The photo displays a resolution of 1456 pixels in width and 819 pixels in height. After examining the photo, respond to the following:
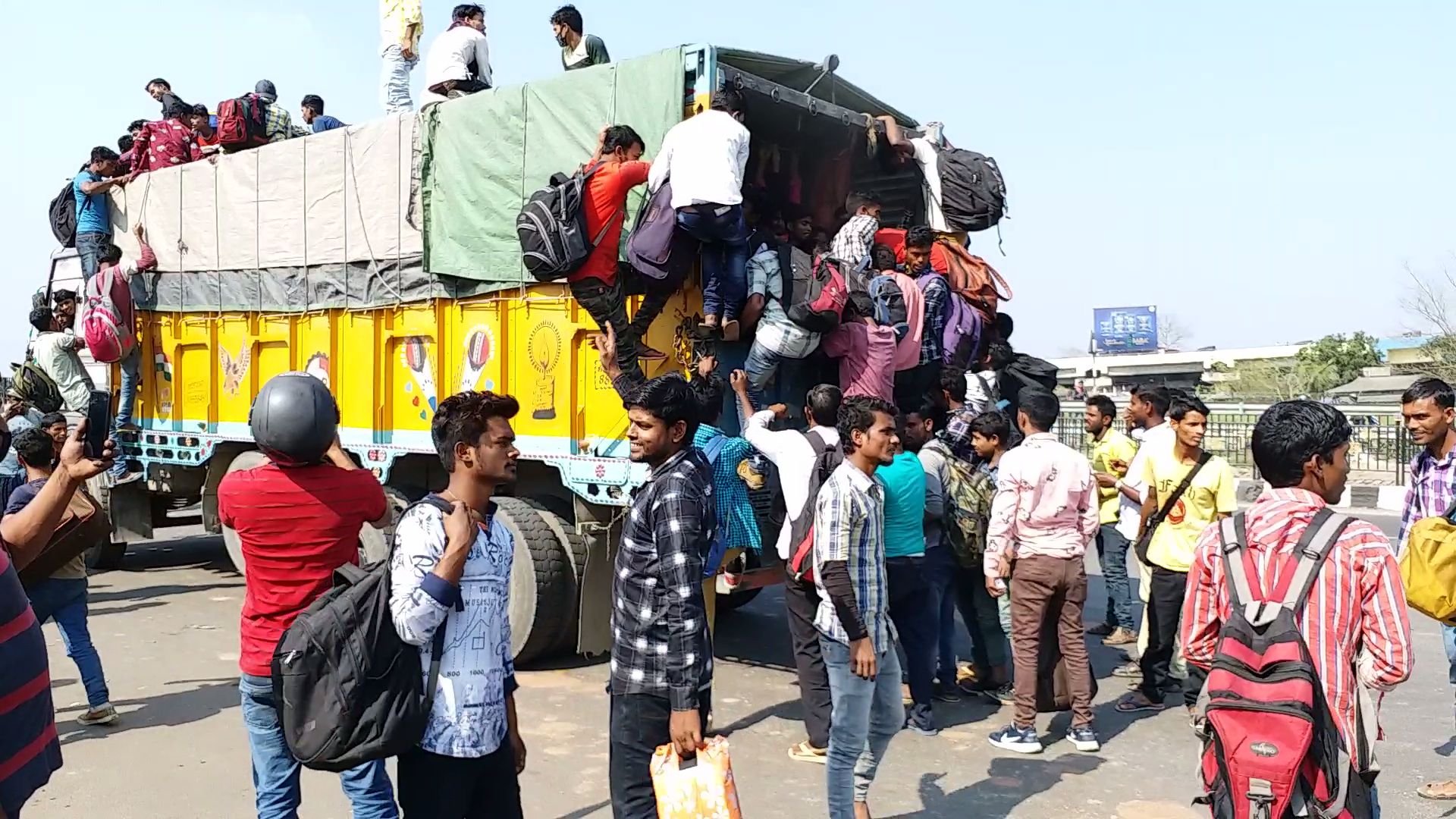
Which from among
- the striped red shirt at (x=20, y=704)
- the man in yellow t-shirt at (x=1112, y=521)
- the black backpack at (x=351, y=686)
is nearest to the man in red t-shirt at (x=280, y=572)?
the black backpack at (x=351, y=686)

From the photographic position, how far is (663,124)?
561cm

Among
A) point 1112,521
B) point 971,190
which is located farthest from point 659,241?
point 1112,521

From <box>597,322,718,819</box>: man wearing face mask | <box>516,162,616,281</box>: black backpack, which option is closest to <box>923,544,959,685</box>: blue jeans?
<box>516,162,616,281</box>: black backpack

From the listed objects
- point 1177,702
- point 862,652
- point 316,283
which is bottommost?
point 1177,702

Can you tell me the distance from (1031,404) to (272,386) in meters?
3.70

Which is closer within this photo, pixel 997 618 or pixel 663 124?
pixel 663 124

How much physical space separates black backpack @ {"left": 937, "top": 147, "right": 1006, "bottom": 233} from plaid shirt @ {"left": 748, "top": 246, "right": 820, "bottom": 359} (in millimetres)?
2283

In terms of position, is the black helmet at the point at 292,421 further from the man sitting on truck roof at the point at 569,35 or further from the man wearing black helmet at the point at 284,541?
the man sitting on truck roof at the point at 569,35

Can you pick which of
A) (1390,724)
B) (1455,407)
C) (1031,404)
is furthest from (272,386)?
(1390,724)

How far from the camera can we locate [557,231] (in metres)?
5.35

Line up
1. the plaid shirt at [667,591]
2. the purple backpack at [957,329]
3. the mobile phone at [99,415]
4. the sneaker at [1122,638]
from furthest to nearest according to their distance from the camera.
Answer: the mobile phone at [99,415] → the sneaker at [1122,638] → the purple backpack at [957,329] → the plaid shirt at [667,591]

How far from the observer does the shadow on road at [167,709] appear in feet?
17.5

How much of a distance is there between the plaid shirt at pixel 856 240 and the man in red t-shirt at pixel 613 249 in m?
1.46

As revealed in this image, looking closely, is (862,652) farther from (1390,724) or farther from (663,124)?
(1390,724)
